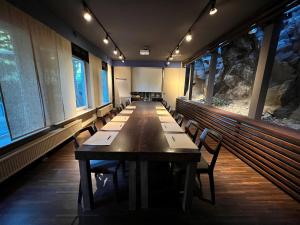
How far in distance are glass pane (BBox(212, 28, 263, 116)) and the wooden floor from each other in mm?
5466

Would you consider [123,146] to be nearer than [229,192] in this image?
Yes

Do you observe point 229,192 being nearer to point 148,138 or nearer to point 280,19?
point 148,138

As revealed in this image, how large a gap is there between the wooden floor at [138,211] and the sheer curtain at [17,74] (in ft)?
2.49

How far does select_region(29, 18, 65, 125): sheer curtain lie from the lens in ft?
7.13

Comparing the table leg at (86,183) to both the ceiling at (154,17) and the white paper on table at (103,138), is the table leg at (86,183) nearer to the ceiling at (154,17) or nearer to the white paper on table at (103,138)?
the white paper on table at (103,138)

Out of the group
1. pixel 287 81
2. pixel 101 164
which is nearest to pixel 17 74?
pixel 101 164

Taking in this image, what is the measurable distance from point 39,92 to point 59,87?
0.58 m

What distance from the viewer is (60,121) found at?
9.20 ft

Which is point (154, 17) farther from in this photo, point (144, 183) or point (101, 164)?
point (144, 183)

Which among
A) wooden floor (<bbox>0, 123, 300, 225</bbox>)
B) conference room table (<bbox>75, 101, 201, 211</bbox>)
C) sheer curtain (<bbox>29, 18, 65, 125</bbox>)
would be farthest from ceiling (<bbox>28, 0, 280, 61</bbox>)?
wooden floor (<bbox>0, 123, 300, 225</bbox>)

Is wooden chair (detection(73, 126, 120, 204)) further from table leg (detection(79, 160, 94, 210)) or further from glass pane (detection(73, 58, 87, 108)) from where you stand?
glass pane (detection(73, 58, 87, 108))

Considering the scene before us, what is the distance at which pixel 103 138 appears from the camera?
1.57 meters

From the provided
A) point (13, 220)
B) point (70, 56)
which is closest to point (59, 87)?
point (70, 56)

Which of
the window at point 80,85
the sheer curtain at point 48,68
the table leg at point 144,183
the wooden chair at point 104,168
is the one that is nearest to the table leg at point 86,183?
the wooden chair at point 104,168
